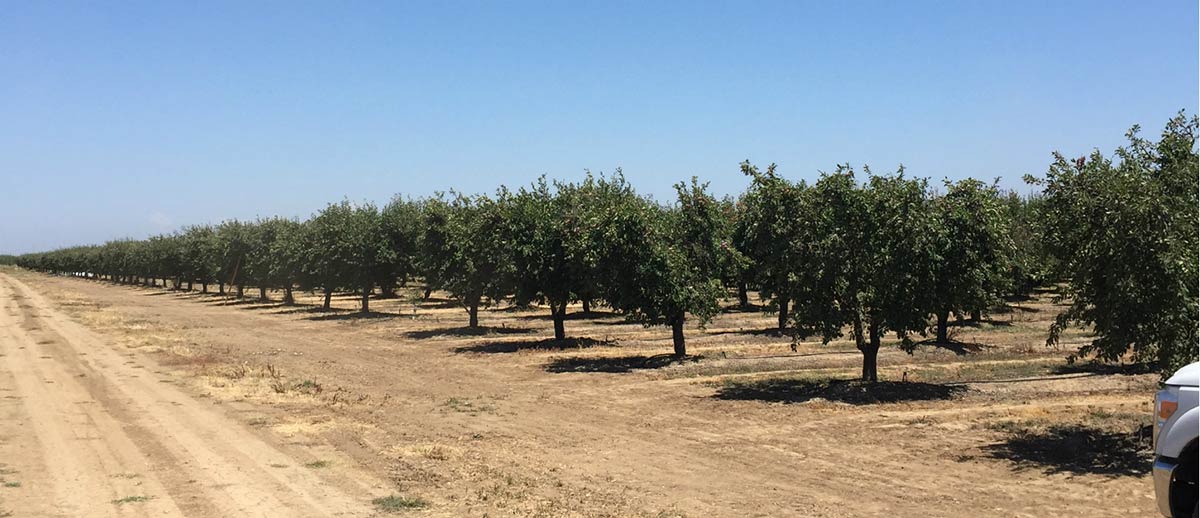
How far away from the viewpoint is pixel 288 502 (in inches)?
432

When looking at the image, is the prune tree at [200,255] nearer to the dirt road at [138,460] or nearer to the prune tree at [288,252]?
the prune tree at [288,252]

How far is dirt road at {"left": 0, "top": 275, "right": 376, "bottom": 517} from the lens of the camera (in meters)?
10.8

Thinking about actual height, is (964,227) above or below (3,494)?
above

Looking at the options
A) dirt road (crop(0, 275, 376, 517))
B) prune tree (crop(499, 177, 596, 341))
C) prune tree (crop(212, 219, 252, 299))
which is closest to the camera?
dirt road (crop(0, 275, 376, 517))

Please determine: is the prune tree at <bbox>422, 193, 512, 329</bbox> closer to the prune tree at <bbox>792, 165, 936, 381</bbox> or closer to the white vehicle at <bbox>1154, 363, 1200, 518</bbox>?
the prune tree at <bbox>792, 165, 936, 381</bbox>

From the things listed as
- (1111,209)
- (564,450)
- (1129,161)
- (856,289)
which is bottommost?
(564,450)

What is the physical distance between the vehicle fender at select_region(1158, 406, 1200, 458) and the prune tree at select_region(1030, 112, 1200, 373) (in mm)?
6709

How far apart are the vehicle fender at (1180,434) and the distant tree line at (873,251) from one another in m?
6.74

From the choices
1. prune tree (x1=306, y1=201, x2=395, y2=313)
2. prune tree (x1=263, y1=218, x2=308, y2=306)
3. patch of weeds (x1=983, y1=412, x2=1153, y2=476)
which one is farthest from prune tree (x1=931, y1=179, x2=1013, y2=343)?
prune tree (x1=263, y1=218, x2=308, y2=306)

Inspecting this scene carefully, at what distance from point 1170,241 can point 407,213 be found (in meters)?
43.1

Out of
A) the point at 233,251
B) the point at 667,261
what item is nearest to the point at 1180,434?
the point at 667,261

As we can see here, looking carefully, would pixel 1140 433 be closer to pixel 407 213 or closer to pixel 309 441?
pixel 309 441

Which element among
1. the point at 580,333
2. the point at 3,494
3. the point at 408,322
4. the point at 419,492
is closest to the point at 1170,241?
the point at 419,492

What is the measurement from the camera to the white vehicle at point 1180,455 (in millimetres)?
6605
